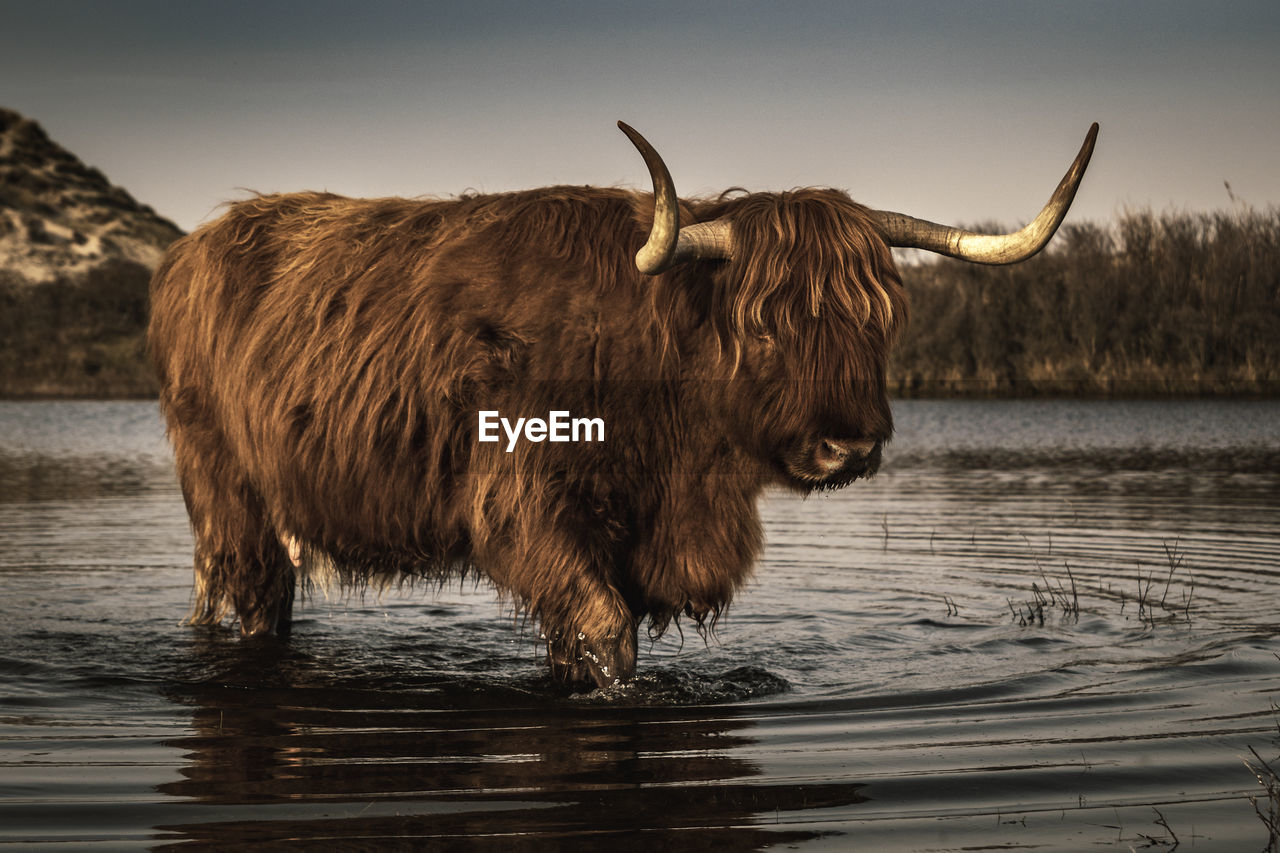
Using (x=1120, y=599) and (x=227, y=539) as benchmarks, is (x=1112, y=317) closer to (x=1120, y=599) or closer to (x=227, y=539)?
(x=1120, y=599)

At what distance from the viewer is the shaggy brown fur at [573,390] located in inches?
183

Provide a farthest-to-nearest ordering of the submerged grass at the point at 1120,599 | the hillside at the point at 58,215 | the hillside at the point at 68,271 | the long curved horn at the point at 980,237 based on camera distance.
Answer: the hillside at the point at 58,215
the hillside at the point at 68,271
the submerged grass at the point at 1120,599
the long curved horn at the point at 980,237

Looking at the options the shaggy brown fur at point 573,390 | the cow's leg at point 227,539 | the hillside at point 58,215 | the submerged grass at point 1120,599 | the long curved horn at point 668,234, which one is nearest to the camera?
the long curved horn at point 668,234

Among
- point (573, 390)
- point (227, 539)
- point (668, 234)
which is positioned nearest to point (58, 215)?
point (227, 539)

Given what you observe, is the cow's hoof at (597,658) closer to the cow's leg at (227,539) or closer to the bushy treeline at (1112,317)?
the cow's leg at (227,539)

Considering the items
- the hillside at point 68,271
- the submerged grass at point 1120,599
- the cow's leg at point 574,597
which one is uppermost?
the hillside at point 68,271

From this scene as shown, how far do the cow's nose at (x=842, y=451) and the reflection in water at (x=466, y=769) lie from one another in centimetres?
93

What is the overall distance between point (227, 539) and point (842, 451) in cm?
311

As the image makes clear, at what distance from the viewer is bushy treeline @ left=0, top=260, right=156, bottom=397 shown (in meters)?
46.1

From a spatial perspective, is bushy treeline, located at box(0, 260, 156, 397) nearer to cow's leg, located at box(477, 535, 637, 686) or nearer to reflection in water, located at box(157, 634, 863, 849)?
reflection in water, located at box(157, 634, 863, 849)

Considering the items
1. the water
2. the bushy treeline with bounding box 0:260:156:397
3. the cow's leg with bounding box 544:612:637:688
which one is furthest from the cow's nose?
the bushy treeline with bounding box 0:260:156:397

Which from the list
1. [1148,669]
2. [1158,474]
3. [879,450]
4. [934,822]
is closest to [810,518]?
[1158,474]

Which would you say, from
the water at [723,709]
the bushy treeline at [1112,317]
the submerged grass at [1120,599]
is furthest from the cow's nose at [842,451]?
the bushy treeline at [1112,317]

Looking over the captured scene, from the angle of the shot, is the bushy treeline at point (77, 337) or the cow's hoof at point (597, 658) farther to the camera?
the bushy treeline at point (77, 337)
